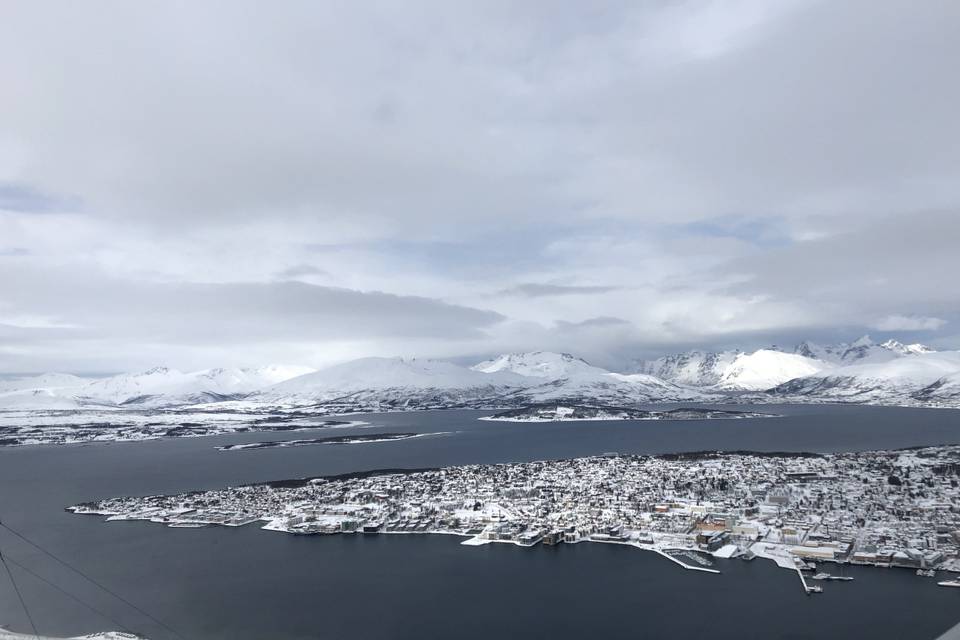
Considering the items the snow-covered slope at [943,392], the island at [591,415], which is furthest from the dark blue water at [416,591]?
the snow-covered slope at [943,392]

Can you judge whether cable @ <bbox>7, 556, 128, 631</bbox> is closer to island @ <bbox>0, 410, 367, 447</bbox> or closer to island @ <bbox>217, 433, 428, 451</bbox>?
island @ <bbox>217, 433, 428, 451</bbox>

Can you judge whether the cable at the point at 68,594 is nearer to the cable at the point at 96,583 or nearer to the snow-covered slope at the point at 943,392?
the cable at the point at 96,583

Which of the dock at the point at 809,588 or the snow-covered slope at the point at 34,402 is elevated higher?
the snow-covered slope at the point at 34,402

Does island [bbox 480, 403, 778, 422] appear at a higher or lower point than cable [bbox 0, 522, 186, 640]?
higher

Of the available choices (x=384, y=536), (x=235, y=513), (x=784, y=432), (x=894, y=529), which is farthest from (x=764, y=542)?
(x=784, y=432)

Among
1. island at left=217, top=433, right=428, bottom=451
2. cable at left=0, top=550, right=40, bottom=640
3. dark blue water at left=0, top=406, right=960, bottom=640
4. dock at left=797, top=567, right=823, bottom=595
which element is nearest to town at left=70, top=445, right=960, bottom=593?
dock at left=797, top=567, right=823, bottom=595

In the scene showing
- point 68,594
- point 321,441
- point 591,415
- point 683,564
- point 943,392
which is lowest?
point 68,594

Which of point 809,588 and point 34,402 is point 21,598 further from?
point 34,402

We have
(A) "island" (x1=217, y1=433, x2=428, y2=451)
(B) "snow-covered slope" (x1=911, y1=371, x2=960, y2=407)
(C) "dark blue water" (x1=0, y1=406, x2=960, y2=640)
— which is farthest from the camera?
(B) "snow-covered slope" (x1=911, y1=371, x2=960, y2=407)

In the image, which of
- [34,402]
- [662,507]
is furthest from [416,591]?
[34,402]
